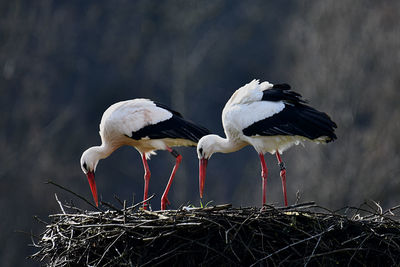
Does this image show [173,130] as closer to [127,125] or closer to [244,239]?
[127,125]

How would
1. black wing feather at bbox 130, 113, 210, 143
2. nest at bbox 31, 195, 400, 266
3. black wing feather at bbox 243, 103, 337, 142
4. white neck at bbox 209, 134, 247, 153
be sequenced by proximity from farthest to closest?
1. black wing feather at bbox 130, 113, 210, 143
2. white neck at bbox 209, 134, 247, 153
3. black wing feather at bbox 243, 103, 337, 142
4. nest at bbox 31, 195, 400, 266

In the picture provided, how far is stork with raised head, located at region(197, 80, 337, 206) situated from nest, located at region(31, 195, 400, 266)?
3.36 feet

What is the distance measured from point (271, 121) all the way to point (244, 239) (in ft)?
4.65

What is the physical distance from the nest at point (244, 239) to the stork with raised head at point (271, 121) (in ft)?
3.36

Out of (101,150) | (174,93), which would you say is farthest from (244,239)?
(174,93)

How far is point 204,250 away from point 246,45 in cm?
1077

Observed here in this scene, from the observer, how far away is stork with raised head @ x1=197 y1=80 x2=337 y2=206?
20.5ft

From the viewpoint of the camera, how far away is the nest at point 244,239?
5.10 meters

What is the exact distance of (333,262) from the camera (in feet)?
16.8

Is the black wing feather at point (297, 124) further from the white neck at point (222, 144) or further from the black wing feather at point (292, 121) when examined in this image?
the white neck at point (222, 144)

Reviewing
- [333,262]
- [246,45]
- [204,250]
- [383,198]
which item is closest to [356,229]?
[333,262]

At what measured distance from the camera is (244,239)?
517 cm

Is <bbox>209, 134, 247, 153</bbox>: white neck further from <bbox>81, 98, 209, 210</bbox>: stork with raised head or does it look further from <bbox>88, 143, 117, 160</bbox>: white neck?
<bbox>88, 143, 117, 160</bbox>: white neck

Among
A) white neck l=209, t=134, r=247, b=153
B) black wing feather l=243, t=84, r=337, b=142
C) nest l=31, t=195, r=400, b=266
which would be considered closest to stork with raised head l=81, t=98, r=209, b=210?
white neck l=209, t=134, r=247, b=153
